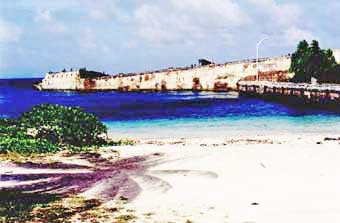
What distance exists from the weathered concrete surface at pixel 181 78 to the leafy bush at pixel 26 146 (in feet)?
232

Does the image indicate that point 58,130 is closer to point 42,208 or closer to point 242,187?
point 242,187

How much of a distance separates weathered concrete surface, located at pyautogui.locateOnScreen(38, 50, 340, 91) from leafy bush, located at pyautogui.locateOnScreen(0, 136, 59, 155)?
70837mm

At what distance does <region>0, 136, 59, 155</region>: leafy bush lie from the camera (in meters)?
23.0

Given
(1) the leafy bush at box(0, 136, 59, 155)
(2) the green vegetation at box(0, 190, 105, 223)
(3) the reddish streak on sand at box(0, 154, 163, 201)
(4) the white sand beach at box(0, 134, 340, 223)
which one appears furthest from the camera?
(1) the leafy bush at box(0, 136, 59, 155)

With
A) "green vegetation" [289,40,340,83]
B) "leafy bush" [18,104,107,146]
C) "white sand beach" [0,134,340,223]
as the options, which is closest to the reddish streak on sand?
"white sand beach" [0,134,340,223]

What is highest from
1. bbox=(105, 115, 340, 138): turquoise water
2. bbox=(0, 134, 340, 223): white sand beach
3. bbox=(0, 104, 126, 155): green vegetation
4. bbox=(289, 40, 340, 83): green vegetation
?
bbox=(289, 40, 340, 83): green vegetation

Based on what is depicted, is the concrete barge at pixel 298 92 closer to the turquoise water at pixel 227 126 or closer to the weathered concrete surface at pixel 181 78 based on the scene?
the turquoise water at pixel 227 126

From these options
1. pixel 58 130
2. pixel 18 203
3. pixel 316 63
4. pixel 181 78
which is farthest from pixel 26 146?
pixel 181 78

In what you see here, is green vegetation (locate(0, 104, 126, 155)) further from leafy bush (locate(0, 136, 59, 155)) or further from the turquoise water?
the turquoise water

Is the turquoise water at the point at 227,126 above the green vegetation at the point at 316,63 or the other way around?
the other way around

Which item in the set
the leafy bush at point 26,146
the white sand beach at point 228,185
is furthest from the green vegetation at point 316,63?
the leafy bush at point 26,146

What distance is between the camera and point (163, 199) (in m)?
14.1

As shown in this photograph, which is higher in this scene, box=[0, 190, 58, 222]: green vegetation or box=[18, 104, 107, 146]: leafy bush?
box=[18, 104, 107, 146]: leafy bush

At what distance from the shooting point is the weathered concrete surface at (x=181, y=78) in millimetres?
94500
